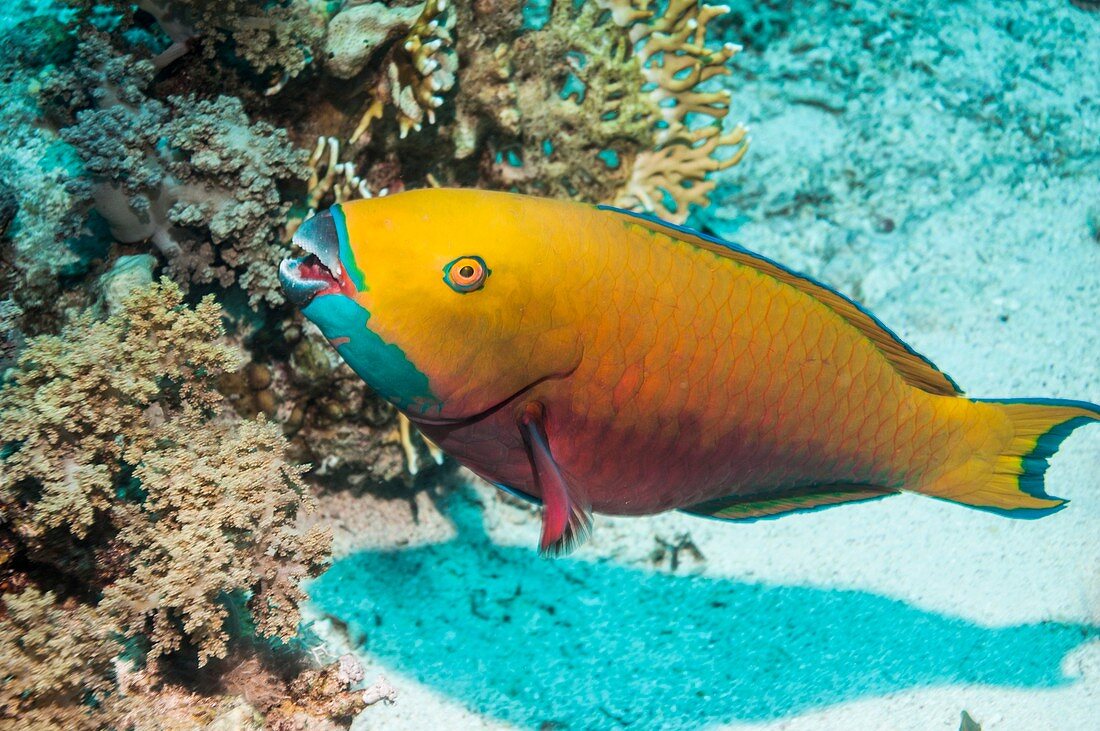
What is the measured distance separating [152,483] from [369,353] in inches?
34.8

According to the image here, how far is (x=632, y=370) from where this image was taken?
7.53 ft

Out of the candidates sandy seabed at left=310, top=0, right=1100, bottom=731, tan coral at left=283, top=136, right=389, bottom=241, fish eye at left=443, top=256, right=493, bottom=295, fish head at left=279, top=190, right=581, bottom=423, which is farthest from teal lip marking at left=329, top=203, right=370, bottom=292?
sandy seabed at left=310, top=0, right=1100, bottom=731

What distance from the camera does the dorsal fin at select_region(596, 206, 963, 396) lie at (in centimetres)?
233

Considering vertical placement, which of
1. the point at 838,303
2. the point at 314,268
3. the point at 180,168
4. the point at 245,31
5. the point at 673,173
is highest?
the point at 673,173

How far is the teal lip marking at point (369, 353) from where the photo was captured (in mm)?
1882

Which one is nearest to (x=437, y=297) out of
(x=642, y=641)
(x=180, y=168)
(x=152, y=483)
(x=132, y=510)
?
(x=152, y=483)

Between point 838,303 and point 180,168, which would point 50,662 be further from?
point 838,303

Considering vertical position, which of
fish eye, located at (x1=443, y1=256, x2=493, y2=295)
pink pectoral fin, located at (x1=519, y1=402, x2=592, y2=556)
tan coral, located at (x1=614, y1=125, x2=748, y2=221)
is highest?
tan coral, located at (x1=614, y1=125, x2=748, y2=221)

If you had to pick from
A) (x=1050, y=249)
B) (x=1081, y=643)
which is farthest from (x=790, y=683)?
(x=1050, y=249)

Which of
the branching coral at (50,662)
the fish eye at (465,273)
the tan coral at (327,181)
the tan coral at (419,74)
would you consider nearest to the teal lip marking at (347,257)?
the fish eye at (465,273)

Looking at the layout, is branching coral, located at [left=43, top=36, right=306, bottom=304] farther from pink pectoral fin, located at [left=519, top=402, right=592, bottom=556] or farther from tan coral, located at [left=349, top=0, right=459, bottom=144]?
pink pectoral fin, located at [left=519, top=402, right=592, bottom=556]

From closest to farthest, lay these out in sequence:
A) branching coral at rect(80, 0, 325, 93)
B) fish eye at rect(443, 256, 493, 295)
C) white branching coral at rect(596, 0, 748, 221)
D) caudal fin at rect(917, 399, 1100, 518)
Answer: fish eye at rect(443, 256, 493, 295) → caudal fin at rect(917, 399, 1100, 518) → branching coral at rect(80, 0, 325, 93) → white branching coral at rect(596, 0, 748, 221)

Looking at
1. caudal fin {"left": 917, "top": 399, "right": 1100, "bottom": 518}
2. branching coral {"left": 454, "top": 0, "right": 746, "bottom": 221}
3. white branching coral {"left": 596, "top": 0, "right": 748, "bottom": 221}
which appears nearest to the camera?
caudal fin {"left": 917, "top": 399, "right": 1100, "bottom": 518}

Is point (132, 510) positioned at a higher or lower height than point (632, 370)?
lower
